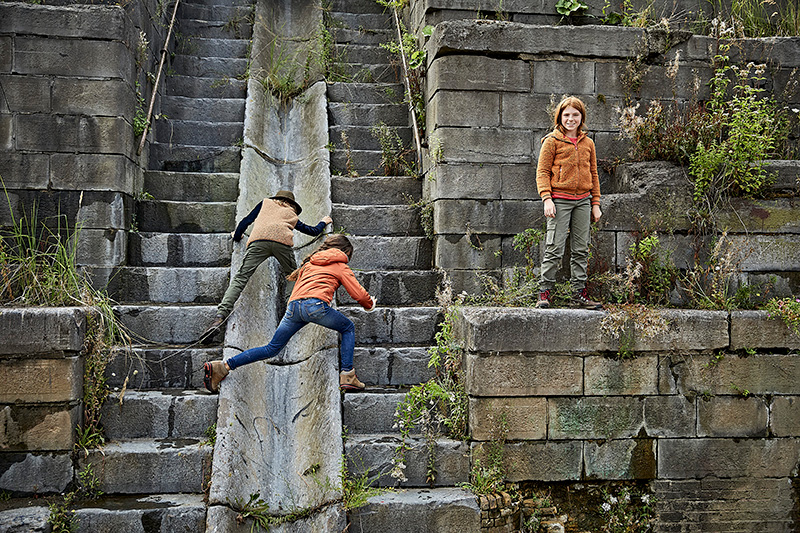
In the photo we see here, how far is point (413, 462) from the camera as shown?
15.0 feet

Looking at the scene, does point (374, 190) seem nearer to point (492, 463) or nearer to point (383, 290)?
point (383, 290)

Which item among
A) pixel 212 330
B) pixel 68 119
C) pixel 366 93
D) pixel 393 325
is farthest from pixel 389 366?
pixel 366 93

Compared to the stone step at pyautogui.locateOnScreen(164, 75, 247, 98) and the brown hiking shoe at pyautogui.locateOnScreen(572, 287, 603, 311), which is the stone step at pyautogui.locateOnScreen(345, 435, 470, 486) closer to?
the brown hiking shoe at pyautogui.locateOnScreen(572, 287, 603, 311)

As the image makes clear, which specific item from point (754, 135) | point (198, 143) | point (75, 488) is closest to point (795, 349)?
point (754, 135)

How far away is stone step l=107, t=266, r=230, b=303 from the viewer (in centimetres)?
586

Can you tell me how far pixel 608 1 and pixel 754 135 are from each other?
7.33 ft

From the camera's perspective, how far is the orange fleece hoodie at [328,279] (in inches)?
198

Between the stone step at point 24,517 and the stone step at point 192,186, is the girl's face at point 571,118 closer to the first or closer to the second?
the stone step at point 192,186

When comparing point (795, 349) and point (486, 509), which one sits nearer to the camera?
point (486, 509)

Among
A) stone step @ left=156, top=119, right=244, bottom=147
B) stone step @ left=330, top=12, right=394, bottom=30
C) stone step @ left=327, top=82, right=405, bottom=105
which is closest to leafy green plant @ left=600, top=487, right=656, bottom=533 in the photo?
stone step @ left=327, top=82, right=405, bottom=105

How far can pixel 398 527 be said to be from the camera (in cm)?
422

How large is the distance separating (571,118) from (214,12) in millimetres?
6255

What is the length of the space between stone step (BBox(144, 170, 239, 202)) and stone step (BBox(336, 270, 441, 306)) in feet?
5.77

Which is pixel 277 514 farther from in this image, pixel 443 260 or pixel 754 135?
pixel 754 135
